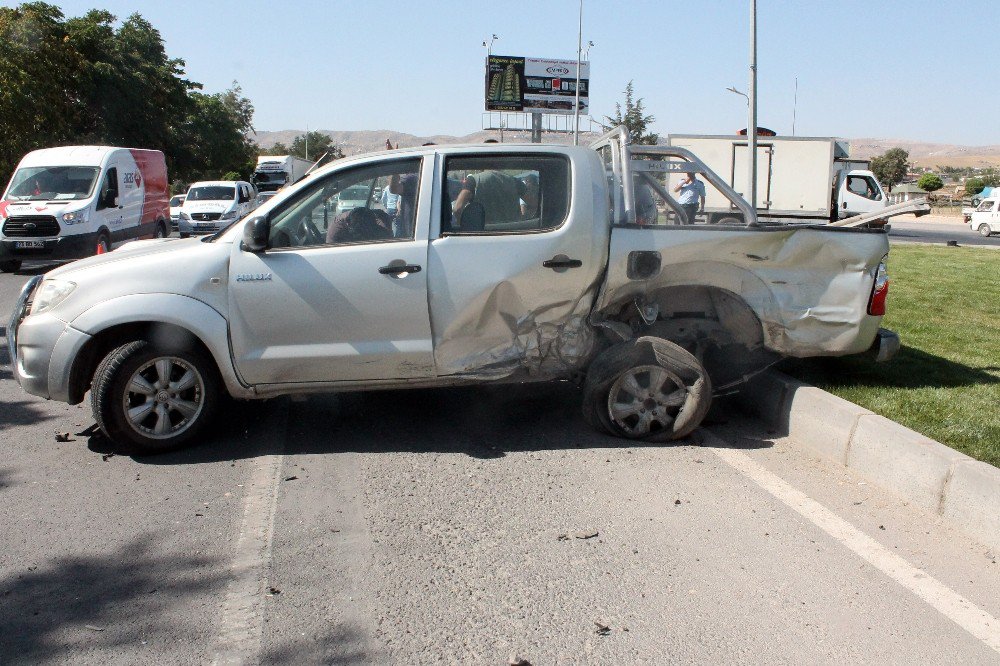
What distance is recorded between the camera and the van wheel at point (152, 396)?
17.6ft

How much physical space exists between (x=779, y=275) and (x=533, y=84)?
55.8 meters

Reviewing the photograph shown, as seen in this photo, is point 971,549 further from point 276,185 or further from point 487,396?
point 276,185

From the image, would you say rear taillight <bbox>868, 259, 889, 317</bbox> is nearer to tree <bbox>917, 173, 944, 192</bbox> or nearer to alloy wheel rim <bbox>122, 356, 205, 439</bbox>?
alloy wheel rim <bbox>122, 356, 205, 439</bbox>

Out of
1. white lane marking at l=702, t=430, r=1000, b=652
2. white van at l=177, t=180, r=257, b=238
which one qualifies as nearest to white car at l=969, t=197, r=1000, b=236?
white van at l=177, t=180, r=257, b=238

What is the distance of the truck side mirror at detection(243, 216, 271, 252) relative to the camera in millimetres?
5395

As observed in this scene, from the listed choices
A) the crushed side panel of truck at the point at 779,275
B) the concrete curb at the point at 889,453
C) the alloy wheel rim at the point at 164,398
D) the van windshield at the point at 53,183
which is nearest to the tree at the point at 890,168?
the van windshield at the point at 53,183

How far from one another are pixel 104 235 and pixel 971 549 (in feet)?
58.1

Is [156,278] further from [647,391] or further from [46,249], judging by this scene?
[46,249]

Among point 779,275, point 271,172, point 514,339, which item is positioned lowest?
point 514,339

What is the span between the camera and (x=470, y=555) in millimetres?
4070

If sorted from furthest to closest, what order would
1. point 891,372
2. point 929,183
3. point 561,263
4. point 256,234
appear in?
1. point 929,183
2. point 891,372
3. point 561,263
4. point 256,234

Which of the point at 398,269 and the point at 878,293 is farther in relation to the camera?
the point at 878,293

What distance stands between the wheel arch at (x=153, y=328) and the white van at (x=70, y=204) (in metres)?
11.1

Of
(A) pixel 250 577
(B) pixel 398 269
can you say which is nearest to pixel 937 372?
(B) pixel 398 269
